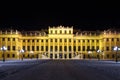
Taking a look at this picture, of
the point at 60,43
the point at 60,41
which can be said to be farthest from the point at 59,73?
the point at 60,43

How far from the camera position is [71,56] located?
160375mm

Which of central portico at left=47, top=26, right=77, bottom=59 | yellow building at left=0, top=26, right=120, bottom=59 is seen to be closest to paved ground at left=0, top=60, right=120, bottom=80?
yellow building at left=0, top=26, right=120, bottom=59

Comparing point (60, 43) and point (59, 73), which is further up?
point (60, 43)

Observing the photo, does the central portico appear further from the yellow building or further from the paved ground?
the paved ground

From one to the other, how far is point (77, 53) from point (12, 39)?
26603 millimetres

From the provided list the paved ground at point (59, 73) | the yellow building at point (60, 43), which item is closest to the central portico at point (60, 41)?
the yellow building at point (60, 43)

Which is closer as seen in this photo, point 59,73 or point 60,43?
point 59,73

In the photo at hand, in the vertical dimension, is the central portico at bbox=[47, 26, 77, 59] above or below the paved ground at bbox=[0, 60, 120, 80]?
above

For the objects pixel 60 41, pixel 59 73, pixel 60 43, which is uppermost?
pixel 60 41

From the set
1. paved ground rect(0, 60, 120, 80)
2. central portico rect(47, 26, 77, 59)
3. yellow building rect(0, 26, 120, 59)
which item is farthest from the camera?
central portico rect(47, 26, 77, 59)

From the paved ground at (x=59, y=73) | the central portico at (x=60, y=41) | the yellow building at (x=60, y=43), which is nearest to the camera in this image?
the paved ground at (x=59, y=73)

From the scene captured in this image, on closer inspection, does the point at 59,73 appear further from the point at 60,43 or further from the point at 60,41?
the point at 60,43

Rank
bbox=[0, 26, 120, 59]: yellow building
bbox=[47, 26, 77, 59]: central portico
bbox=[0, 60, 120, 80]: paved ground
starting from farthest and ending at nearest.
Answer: bbox=[47, 26, 77, 59]: central portico, bbox=[0, 26, 120, 59]: yellow building, bbox=[0, 60, 120, 80]: paved ground

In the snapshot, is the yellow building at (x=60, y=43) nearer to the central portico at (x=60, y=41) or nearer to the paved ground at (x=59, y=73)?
the central portico at (x=60, y=41)
